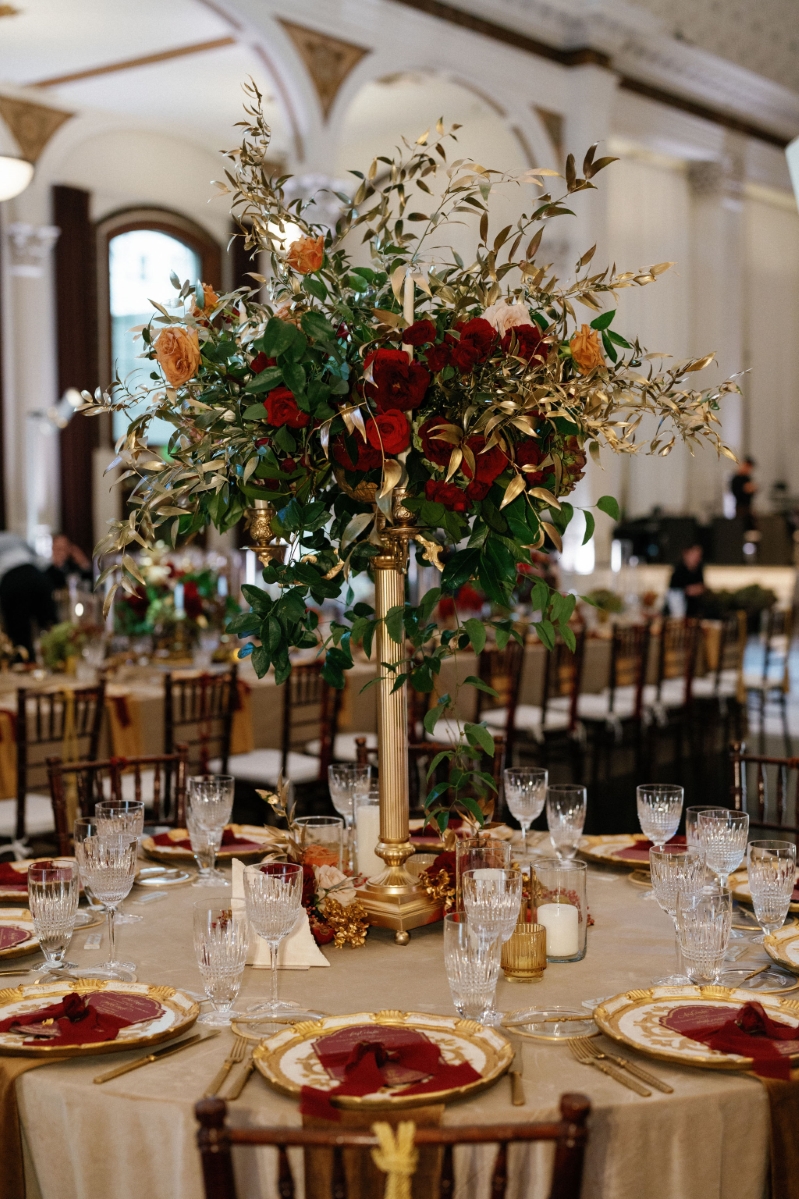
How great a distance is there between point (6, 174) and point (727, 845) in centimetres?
482

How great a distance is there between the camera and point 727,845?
7.82ft

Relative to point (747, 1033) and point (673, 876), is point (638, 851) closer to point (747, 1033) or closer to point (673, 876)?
point (673, 876)

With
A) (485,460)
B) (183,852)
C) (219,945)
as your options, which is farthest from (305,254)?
(183,852)

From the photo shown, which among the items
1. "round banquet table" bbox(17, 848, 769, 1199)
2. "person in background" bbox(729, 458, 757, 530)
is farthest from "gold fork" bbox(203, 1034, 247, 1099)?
"person in background" bbox(729, 458, 757, 530)

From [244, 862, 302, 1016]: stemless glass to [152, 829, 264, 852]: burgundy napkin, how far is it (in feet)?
3.05

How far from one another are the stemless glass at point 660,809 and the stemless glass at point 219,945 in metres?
1.02

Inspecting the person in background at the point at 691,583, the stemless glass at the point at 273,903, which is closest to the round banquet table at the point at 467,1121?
the stemless glass at the point at 273,903

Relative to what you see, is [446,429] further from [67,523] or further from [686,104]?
[686,104]

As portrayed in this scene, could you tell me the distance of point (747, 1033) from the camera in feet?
5.88

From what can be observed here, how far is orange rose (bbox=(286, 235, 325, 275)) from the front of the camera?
201 centimetres

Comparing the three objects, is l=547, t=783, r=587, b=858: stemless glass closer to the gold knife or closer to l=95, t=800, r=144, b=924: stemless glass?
l=95, t=800, r=144, b=924: stemless glass

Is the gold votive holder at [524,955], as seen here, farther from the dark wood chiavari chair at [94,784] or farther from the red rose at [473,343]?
the dark wood chiavari chair at [94,784]

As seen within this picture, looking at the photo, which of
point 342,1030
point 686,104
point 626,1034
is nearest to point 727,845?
point 626,1034

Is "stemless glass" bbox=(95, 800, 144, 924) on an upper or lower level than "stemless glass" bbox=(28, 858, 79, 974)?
upper
